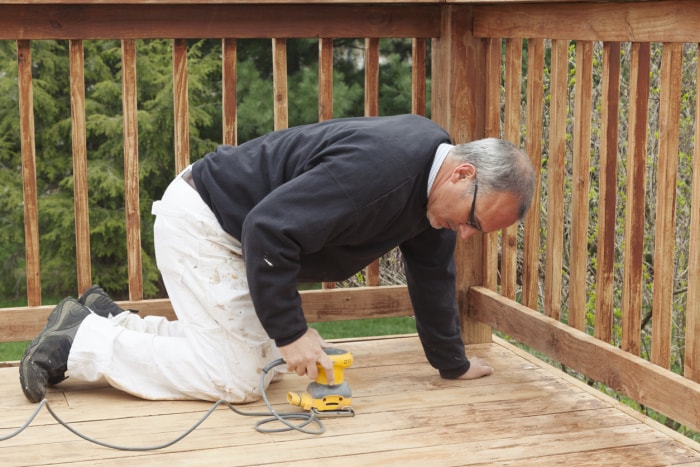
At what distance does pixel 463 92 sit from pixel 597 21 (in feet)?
2.75

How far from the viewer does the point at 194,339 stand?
112 inches

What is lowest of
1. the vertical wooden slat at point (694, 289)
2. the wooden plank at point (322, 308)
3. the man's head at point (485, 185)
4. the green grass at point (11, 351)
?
the green grass at point (11, 351)

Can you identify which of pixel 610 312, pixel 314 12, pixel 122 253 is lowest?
pixel 122 253

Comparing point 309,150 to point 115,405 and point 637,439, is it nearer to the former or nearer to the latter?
point 115,405

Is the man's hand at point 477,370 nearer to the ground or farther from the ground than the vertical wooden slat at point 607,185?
nearer to the ground

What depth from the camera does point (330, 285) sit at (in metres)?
3.63

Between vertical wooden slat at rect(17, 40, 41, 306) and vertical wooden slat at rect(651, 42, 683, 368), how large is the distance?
1.95m

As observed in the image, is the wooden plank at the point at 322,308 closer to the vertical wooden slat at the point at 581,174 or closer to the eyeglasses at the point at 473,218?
the vertical wooden slat at the point at 581,174

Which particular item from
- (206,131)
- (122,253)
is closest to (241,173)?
(122,253)

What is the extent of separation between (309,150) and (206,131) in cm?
510

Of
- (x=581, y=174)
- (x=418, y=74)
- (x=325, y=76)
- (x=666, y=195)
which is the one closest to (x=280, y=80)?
(x=325, y=76)

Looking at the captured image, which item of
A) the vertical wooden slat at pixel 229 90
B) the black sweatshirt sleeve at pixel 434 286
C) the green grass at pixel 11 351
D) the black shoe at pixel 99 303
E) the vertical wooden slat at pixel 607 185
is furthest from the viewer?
the green grass at pixel 11 351

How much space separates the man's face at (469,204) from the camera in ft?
8.03

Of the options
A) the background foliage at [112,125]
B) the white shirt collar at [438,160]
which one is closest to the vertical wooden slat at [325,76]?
the white shirt collar at [438,160]
